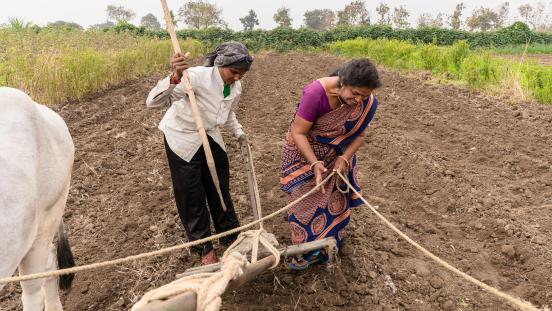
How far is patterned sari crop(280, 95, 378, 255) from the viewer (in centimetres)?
285

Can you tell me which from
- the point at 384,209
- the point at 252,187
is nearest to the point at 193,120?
the point at 252,187

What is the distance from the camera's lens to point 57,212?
2533 mm

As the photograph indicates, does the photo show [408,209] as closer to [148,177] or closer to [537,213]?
[537,213]

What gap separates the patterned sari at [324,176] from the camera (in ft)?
9.34

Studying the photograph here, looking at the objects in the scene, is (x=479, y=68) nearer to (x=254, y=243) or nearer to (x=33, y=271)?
(x=254, y=243)

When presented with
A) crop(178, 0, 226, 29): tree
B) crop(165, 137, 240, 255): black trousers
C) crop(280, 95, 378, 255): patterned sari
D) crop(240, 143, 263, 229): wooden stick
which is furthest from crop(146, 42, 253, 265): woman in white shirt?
crop(178, 0, 226, 29): tree

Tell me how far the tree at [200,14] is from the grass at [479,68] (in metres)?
35.7

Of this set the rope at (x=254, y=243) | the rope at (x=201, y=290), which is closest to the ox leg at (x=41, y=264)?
the rope at (x=254, y=243)

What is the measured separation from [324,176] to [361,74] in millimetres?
764

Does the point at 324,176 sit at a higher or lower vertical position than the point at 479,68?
higher

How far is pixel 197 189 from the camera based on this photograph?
117 inches

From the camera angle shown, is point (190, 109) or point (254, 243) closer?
point (254, 243)

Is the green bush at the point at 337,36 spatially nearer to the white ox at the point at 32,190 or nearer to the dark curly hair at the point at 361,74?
the dark curly hair at the point at 361,74

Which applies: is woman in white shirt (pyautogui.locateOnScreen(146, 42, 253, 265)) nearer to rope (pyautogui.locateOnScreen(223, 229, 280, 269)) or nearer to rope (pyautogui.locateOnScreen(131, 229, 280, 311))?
rope (pyautogui.locateOnScreen(223, 229, 280, 269))
